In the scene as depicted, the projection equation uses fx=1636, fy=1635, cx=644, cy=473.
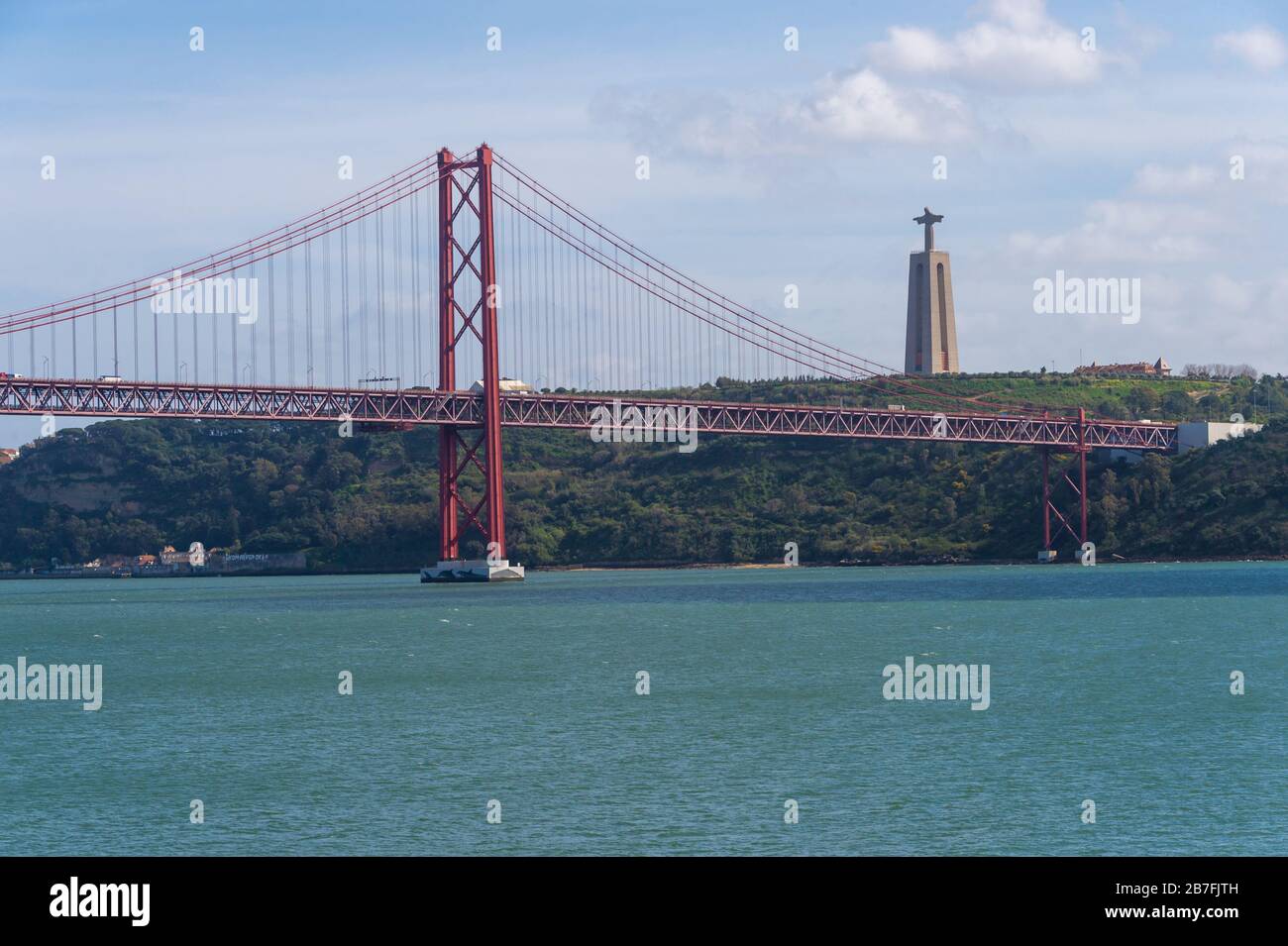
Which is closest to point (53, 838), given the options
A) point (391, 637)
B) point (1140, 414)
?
point (391, 637)

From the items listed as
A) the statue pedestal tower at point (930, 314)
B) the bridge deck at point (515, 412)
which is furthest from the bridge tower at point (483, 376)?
the statue pedestal tower at point (930, 314)

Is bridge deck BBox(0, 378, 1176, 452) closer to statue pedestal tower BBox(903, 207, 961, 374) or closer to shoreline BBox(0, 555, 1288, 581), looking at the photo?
shoreline BBox(0, 555, 1288, 581)

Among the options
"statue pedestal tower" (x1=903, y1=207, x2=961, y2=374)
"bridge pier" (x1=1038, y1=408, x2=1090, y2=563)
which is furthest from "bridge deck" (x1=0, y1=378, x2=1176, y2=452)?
"statue pedestal tower" (x1=903, y1=207, x2=961, y2=374)

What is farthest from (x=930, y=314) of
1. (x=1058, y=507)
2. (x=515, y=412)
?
(x=515, y=412)

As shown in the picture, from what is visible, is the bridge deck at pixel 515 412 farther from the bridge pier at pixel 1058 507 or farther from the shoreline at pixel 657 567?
the shoreline at pixel 657 567
